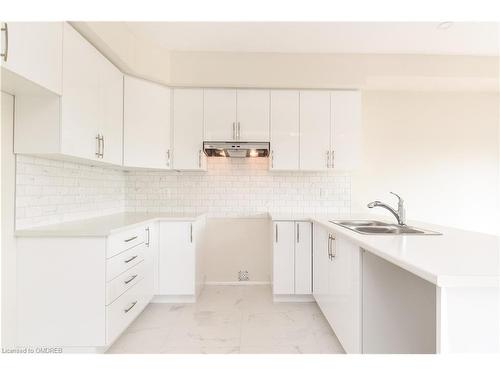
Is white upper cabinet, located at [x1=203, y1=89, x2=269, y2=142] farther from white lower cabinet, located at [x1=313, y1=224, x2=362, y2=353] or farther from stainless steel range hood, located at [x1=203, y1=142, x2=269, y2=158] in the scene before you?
white lower cabinet, located at [x1=313, y1=224, x2=362, y2=353]

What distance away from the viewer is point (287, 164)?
312 centimetres

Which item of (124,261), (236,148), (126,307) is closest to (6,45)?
(124,261)

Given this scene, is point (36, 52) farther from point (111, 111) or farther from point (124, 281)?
point (124, 281)

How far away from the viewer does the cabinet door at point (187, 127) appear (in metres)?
3.11

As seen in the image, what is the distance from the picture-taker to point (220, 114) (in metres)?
3.11

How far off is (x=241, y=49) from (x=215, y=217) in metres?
1.97

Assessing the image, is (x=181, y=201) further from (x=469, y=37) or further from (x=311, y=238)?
(x=469, y=37)

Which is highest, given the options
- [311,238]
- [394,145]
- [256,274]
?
[394,145]

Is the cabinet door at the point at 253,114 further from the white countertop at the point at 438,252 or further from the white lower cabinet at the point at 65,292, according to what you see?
the white lower cabinet at the point at 65,292

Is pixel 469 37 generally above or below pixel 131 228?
above

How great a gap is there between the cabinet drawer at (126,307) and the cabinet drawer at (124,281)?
0.04 m

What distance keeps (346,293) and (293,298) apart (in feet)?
3.90

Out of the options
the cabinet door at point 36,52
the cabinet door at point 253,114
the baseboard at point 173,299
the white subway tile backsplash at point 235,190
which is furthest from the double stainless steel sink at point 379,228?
the cabinet door at point 36,52

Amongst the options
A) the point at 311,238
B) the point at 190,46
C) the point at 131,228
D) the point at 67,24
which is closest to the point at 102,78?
the point at 67,24
